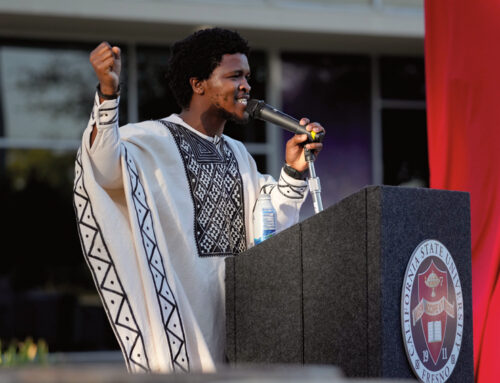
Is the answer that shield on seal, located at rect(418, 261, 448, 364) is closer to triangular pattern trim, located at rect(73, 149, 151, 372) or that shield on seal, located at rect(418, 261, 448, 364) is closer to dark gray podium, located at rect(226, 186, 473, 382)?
dark gray podium, located at rect(226, 186, 473, 382)

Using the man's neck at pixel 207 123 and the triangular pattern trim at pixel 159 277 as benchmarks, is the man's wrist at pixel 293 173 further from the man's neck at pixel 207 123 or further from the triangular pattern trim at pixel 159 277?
the triangular pattern trim at pixel 159 277

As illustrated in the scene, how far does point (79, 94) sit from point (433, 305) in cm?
682

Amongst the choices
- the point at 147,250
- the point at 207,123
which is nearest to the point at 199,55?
the point at 207,123

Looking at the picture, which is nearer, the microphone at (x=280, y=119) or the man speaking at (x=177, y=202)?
the man speaking at (x=177, y=202)

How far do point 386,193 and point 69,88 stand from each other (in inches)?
271

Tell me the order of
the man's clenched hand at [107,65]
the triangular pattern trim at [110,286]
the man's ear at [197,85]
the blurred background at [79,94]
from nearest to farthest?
the man's clenched hand at [107,65], the triangular pattern trim at [110,286], the man's ear at [197,85], the blurred background at [79,94]

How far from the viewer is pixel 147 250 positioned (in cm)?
302

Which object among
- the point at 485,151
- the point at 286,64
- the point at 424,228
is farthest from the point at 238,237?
the point at 286,64

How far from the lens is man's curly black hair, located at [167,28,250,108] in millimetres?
3482

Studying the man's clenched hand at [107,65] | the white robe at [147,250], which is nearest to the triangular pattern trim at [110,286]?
the white robe at [147,250]

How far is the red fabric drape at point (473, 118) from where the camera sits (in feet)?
12.1

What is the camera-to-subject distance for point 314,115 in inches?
381

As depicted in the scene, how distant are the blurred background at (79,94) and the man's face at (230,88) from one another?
5.34m

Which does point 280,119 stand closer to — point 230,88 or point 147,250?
point 230,88
